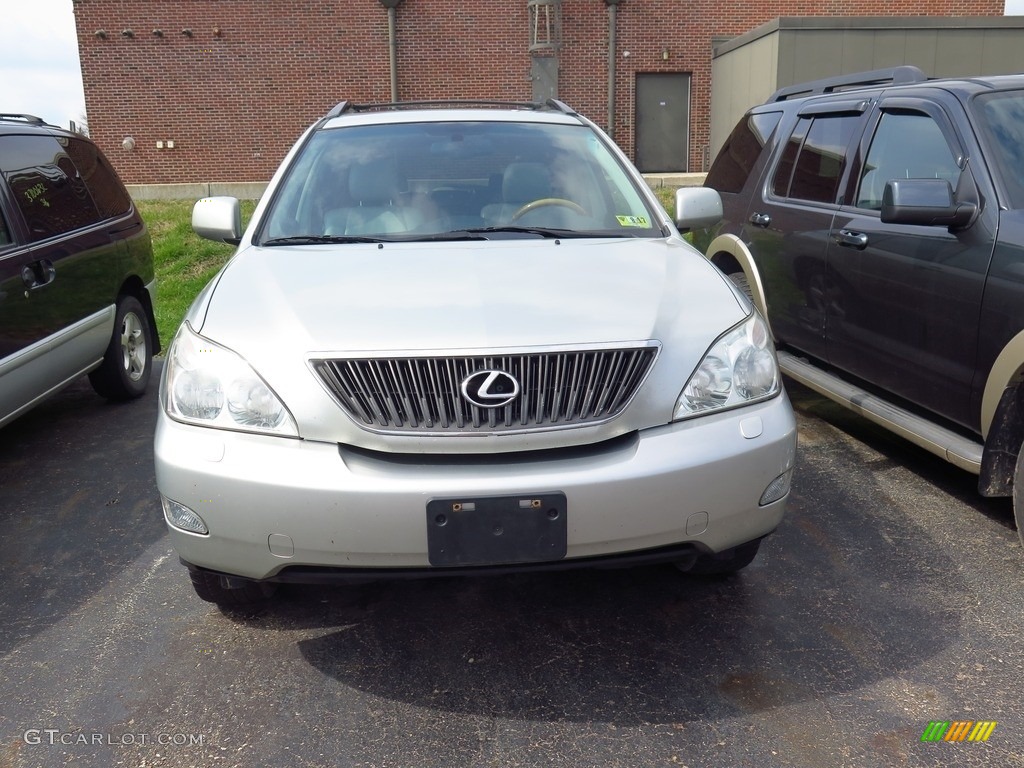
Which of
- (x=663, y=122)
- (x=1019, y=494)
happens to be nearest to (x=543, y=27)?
(x=663, y=122)

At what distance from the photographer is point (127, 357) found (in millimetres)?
6082

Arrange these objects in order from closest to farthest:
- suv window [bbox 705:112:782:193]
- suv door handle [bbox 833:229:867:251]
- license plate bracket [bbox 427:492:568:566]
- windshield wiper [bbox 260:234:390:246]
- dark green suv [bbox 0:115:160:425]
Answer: license plate bracket [bbox 427:492:568:566] < windshield wiper [bbox 260:234:390:246] < suv door handle [bbox 833:229:867:251] < dark green suv [bbox 0:115:160:425] < suv window [bbox 705:112:782:193]

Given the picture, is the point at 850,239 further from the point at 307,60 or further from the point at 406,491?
the point at 307,60

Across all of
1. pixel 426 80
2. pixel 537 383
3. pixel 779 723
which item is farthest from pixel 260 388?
pixel 426 80

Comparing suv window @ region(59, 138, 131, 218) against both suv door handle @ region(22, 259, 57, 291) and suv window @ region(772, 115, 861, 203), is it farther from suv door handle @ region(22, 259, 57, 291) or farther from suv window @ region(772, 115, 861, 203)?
suv window @ region(772, 115, 861, 203)

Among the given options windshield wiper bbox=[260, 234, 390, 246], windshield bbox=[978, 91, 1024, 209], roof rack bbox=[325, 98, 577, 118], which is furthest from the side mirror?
windshield bbox=[978, 91, 1024, 209]

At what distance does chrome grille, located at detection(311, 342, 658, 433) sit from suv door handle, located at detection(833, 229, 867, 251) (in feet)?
7.56

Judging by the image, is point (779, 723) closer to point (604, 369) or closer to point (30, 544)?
point (604, 369)

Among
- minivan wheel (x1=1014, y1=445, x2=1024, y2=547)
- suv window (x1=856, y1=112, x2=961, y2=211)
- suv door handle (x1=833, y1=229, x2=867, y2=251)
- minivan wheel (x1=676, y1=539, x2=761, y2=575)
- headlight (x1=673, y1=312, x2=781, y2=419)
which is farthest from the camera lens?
suv door handle (x1=833, y1=229, x2=867, y2=251)

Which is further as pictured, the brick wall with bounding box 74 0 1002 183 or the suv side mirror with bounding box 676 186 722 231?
the brick wall with bounding box 74 0 1002 183

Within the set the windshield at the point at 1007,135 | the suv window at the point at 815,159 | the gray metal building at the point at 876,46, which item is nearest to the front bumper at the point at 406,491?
the windshield at the point at 1007,135

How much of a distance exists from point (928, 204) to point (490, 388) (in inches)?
84.8

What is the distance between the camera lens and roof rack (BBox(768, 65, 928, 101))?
16.2 ft

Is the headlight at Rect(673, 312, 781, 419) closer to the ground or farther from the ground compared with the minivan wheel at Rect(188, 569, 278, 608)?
farther from the ground
